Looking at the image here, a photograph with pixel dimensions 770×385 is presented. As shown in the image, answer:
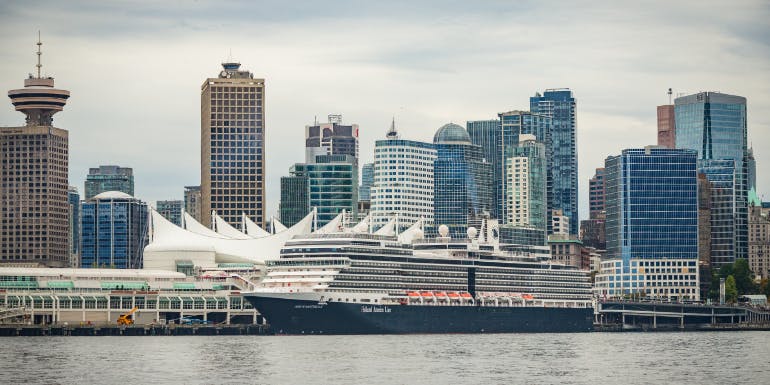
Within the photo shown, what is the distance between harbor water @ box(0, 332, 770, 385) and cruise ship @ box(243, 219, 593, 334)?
3.88 metres

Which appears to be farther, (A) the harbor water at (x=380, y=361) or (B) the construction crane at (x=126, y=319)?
(B) the construction crane at (x=126, y=319)

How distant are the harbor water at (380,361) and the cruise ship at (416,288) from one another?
3.88 metres

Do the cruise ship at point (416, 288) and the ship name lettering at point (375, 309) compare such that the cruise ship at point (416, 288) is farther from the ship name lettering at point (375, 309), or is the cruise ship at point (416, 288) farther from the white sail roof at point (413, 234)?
the white sail roof at point (413, 234)

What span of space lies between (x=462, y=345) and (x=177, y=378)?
137 feet

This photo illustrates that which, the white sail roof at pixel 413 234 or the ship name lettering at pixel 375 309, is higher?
the white sail roof at pixel 413 234

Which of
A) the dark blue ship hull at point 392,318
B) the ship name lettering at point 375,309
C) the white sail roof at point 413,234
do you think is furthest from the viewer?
the white sail roof at point 413,234

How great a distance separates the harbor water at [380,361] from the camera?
99750mm

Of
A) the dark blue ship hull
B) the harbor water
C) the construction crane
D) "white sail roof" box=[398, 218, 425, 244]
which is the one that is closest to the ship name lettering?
the dark blue ship hull

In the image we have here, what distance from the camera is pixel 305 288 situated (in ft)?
507

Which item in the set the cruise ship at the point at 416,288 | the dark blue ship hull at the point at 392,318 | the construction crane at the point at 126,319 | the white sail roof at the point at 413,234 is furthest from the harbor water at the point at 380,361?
the white sail roof at the point at 413,234

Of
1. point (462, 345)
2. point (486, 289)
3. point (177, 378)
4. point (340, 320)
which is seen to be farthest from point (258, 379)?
point (486, 289)

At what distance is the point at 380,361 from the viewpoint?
11288cm

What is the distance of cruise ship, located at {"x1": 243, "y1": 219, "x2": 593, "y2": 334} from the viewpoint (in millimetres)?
154000

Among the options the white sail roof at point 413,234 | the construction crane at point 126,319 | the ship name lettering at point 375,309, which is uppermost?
the white sail roof at point 413,234
